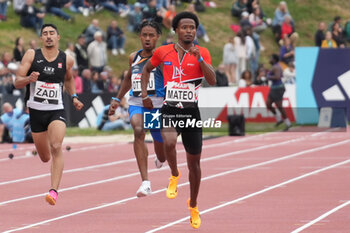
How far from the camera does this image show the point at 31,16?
30.1 metres

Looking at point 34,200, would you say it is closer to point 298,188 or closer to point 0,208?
point 0,208

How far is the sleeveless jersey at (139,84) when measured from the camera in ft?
39.4

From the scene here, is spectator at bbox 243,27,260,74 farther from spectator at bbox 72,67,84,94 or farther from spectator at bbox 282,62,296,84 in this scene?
spectator at bbox 72,67,84,94

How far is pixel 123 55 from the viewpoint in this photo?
1294 inches

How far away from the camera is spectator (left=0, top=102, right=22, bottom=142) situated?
23906 mm

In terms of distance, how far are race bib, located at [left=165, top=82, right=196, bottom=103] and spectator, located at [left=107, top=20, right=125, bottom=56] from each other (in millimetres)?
21180

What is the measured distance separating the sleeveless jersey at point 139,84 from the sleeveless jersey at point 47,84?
942 mm

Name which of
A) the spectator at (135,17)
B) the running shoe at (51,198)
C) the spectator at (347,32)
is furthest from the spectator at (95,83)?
the running shoe at (51,198)

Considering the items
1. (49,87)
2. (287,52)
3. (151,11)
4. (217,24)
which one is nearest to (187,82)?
(49,87)

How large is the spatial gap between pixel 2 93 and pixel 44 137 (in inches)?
584

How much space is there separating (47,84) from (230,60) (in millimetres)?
19658

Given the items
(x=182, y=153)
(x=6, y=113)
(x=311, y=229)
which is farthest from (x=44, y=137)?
(x=6, y=113)

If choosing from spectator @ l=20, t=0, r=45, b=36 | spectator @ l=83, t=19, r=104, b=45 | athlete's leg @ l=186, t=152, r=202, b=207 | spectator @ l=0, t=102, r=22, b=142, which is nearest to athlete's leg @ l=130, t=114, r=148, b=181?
athlete's leg @ l=186, t=152, r=202, b=207

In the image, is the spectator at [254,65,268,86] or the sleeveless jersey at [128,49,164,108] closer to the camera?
the sleeveless jersey at [128,49,164,108]
